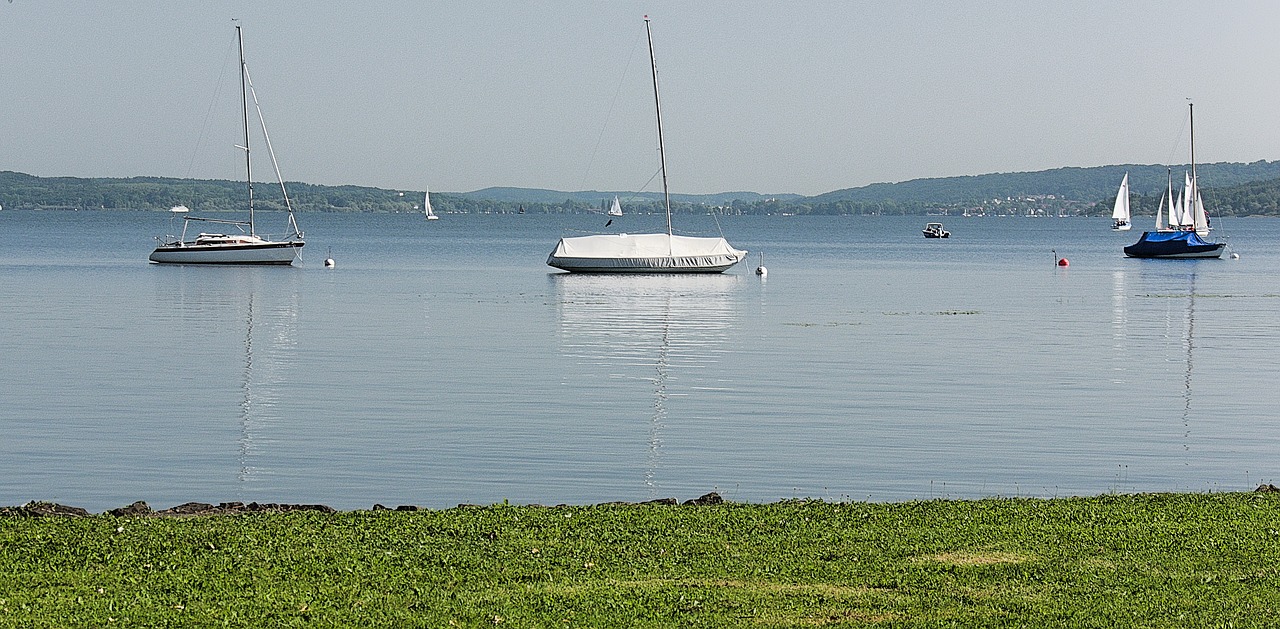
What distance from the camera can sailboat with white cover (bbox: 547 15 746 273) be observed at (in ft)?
225

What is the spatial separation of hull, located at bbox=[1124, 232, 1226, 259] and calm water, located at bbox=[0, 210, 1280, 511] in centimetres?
4497

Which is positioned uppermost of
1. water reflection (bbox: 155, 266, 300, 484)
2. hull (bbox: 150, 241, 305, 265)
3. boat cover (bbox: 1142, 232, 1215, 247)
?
boat cover (bbox: 1142, 232, 1215, 247)

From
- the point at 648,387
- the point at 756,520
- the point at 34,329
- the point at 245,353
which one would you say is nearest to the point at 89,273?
the point at 34,329

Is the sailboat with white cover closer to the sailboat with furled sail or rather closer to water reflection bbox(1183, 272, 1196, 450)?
water reflection bbox(1183, 272, 1196, 450)

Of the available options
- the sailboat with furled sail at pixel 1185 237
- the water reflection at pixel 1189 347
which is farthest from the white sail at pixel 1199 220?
the water reflection at pixel 1189 347

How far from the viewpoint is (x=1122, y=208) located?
163 m

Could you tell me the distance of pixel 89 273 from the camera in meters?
69.6

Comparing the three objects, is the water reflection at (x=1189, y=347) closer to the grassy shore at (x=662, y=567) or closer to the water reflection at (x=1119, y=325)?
the water reflection at (x=1119, y=325)

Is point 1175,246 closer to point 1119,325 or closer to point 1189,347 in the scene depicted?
point 1119,325

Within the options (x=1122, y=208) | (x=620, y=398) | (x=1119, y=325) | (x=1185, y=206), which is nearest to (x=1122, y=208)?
(x=1122, y=208)

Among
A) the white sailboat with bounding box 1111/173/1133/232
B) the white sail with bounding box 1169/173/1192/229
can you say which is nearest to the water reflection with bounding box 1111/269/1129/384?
the white sail with bounding box 1169/173/1192/229

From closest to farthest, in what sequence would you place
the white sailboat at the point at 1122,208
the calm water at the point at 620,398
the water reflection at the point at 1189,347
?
the calm water at the point at 620,398 < the water reflection at the point at 1189,347 < the white sailboat at the point at 1122,208

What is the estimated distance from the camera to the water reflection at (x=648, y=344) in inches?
853

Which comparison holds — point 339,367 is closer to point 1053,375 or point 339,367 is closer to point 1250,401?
point 1053,375
